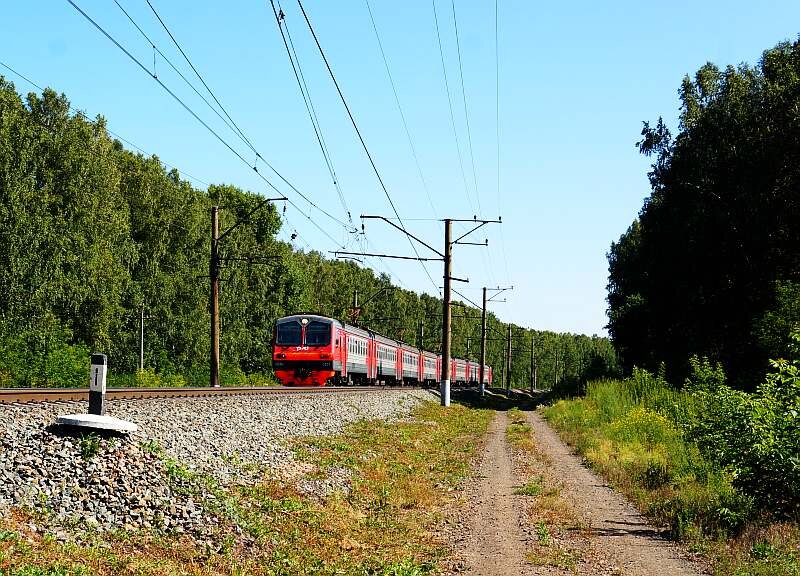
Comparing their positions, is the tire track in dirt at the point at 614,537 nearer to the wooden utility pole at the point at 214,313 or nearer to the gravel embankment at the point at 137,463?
the gravel embankment at the point at 137,463

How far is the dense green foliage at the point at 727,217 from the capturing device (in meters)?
43.7

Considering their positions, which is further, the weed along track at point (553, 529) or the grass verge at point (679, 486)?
the grass verge at point (679, 486)

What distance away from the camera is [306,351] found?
137 feet

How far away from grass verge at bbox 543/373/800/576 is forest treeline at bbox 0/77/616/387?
14601 millimetres

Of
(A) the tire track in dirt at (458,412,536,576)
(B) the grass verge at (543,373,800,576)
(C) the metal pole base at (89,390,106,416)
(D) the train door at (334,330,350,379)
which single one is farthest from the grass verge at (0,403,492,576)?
(D) the train door at (334,330,350,379)

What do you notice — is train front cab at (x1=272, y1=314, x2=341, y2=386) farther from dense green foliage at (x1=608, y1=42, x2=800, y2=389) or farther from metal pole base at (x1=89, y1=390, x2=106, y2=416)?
metal pole base at (x1=89, y1=390, x2=106, y2=416)

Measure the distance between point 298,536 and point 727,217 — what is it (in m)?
38.1

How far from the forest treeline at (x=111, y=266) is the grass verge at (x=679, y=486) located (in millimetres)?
14601

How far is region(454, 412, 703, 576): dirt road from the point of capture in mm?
10688

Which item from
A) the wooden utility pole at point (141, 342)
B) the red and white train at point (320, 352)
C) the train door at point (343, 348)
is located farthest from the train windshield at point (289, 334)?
the wooden utility pole at point (141, 342)

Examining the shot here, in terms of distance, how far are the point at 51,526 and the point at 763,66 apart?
153 ft

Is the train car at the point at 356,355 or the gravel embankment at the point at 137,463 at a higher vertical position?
the train car at the point at 356,355

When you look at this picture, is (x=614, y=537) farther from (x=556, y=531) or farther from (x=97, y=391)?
(x=97, y=391)

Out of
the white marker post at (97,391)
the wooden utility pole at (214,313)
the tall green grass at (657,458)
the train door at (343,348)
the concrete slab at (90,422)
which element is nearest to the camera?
the concrete slab at (90,422)
